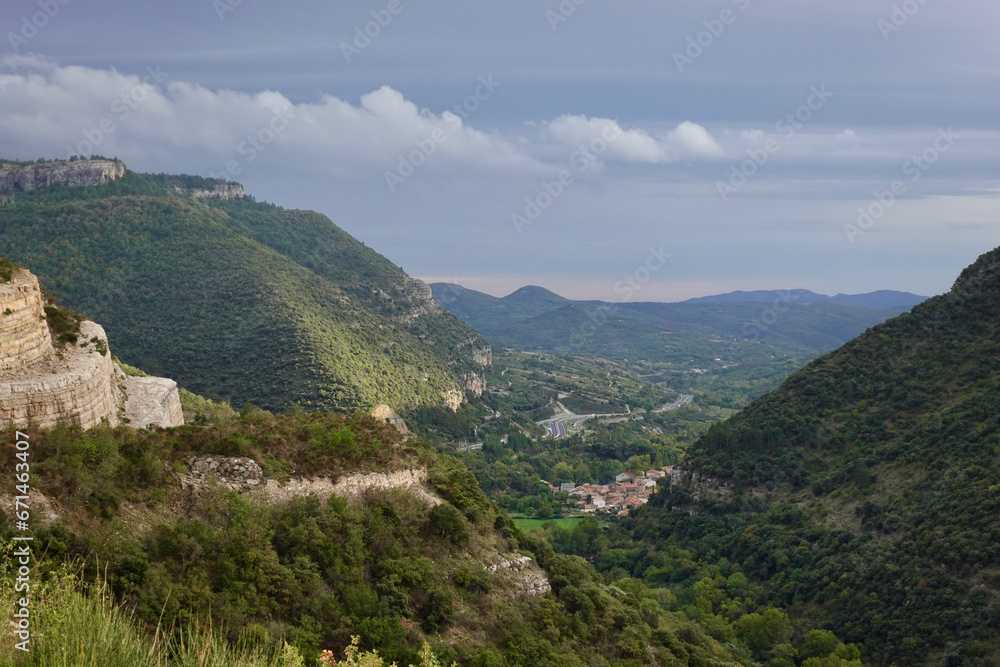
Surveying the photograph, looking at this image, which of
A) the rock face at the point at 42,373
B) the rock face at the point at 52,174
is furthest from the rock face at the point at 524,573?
the rock face at the point at 52,174

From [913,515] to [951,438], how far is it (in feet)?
23.5

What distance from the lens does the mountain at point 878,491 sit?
110ft

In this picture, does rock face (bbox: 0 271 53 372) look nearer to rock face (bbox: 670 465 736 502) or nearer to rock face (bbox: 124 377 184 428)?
rock face (bbox: 124 377 184 428)

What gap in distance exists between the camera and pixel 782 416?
57.0 m

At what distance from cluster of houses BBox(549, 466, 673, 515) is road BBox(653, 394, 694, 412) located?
2429 inches

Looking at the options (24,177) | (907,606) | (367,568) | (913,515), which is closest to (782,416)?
(913,515)

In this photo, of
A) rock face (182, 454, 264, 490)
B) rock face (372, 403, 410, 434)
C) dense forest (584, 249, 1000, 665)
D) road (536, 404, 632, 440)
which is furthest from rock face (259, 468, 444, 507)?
road (536, 404, 632, 440)

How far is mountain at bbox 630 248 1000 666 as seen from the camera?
33.5m

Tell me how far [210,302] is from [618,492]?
57.0 m

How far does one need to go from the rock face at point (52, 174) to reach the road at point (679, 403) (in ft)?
393

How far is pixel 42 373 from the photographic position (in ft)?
59.9

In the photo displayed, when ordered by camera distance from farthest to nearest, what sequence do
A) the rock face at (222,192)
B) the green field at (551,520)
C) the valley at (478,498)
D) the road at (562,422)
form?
the rock face at (222,192), the road at (562,422), the green field at (551,520), the valley at (478,498)

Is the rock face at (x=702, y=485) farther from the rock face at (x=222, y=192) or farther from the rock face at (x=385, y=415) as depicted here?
the rock face at (x=222, y=192)

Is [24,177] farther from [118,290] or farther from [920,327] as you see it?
[920,327]
